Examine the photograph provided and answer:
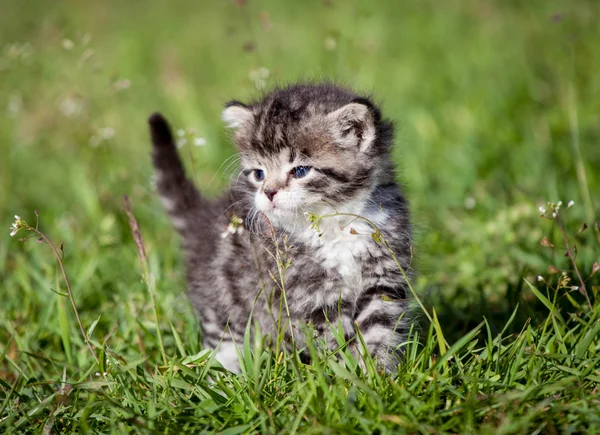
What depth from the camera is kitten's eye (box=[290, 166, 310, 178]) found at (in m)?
2.88

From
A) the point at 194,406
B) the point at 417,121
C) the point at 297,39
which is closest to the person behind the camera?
the point at 194,406

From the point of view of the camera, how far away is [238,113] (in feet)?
10.3

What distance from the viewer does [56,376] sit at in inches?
122

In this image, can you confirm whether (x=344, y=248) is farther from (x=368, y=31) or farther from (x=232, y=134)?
(x=368, y=31)

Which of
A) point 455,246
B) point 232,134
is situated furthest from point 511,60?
point 232,134

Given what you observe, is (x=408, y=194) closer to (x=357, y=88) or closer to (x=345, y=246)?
(x=357, y=88)

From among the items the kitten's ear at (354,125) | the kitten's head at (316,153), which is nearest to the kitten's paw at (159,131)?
the kitten's head at (316,153)

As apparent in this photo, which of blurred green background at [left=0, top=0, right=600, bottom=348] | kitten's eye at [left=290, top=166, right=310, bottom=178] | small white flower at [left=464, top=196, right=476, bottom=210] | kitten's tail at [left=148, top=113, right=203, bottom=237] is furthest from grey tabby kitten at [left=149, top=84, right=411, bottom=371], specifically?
small white flower at [left=464, top=196, right=476, bottom=210]

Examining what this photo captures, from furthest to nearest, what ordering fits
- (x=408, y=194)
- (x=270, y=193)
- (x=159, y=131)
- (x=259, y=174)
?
(x=408, y=194), (x=159, y=131), (x=259, y=174), (x=270, y=193)

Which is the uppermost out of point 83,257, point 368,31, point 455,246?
point 368,31

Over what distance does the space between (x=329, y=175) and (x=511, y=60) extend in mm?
4700

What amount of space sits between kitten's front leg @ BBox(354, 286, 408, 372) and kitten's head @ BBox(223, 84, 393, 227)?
0.44 m

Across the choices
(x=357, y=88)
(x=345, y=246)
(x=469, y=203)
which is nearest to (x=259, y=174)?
(x=345, y=246)

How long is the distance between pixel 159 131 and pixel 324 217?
4.05 feet
